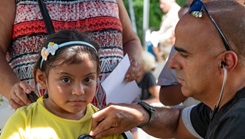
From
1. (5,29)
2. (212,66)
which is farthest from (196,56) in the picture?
(5,29)

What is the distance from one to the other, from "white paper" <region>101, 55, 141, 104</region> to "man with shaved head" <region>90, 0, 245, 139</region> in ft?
0.54

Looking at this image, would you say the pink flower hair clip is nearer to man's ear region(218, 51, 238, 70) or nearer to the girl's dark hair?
the girl's dark hair

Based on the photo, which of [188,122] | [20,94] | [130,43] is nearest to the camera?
[20,94]

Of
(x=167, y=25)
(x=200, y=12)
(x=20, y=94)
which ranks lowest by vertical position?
(x=167, y=25)

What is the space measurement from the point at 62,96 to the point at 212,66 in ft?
2.07

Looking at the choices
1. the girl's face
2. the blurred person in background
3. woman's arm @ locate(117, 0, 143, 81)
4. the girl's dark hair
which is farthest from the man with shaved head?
the blurred person in background

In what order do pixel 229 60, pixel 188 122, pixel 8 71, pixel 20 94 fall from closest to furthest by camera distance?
pixel 229 60 < pixel 20 94 < pixel 8 71 < pixel 188 122

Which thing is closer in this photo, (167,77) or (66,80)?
(66,80)

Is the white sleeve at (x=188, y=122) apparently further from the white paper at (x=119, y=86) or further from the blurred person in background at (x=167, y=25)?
the blurred person in background at (x=167, y=25)

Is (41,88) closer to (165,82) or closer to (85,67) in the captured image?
(85,67)

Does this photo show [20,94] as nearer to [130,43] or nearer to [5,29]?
[5,29]

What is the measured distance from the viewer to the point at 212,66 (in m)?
1.89

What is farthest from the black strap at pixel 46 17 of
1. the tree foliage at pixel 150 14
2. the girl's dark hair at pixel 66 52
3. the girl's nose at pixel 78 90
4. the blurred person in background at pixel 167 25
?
the tree foliage at pixel 150 14

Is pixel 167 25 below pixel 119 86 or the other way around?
below
